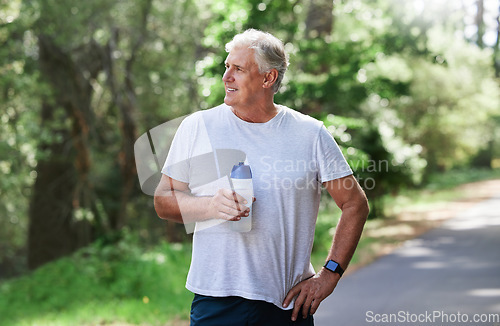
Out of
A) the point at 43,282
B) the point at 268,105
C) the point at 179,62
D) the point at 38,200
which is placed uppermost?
the point at 179,62

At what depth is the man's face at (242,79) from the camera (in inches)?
104

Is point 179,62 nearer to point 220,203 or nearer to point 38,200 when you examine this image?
point 38,200

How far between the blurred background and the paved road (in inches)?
65.4

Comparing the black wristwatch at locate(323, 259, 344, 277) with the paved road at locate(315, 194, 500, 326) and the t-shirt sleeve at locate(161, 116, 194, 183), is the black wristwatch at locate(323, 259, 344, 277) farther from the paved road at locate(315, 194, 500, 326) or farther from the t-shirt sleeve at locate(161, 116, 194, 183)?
the paved road at locate(315, 194, 500, 326)

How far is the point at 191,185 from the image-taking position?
2.61 meters

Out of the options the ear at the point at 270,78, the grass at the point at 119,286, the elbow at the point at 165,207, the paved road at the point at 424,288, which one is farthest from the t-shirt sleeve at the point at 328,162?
the grass at the point at 119,286

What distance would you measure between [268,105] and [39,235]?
16.1 metres

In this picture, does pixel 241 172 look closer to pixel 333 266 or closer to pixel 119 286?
pixel 333 266

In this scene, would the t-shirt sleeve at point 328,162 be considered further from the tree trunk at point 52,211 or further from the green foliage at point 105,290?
the tree trunk at point 52,211

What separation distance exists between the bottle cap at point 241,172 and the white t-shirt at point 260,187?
0.27 feet

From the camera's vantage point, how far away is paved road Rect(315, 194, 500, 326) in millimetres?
6711

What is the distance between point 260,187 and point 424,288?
6.32 meters

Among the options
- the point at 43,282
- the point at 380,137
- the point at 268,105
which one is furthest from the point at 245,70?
the point at 380,137

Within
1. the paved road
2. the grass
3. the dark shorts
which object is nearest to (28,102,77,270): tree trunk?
the grass
